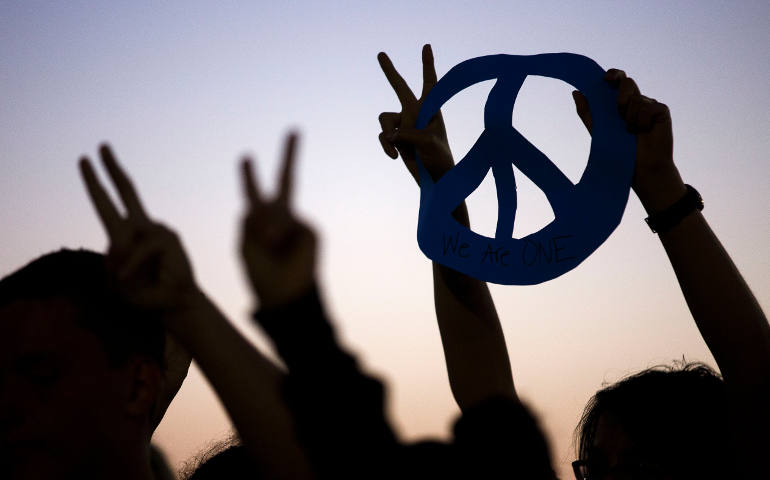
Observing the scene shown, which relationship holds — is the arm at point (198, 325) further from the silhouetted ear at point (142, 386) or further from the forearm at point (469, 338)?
the forearm at point (469, 338)

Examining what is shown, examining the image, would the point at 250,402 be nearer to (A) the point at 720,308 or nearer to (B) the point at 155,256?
(B) the point at 155,256

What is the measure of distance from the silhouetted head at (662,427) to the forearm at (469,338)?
0.60 m

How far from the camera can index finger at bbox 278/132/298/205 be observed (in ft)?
3.20

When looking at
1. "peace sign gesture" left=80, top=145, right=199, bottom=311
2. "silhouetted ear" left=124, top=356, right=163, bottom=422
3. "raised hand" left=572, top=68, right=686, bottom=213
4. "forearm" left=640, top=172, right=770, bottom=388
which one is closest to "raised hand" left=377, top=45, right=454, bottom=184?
"raised hand" left=572, top=68, right=686, bottom=213

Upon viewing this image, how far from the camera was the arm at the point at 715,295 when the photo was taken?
1.63 meters

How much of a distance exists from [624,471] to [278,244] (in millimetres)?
1735

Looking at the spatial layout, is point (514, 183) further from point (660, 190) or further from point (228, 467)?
point (228, 467)

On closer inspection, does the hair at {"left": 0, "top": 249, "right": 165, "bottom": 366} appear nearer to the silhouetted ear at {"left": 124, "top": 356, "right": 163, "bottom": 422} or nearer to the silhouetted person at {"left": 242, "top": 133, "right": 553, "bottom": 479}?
the silhouetted ear at {"left": 124, "top": 356, "right": 163, "bottom": 422}

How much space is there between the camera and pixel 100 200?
1281 millimetres

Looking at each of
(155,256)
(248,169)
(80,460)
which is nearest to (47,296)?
(80,460)

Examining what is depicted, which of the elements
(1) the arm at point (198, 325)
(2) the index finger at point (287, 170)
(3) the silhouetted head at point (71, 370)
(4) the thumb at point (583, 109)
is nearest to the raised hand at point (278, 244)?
(2) the index finger at point (287, 170)

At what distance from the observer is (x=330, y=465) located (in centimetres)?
103

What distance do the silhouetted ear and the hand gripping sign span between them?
0.81m

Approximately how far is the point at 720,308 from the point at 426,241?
2.56 ft
